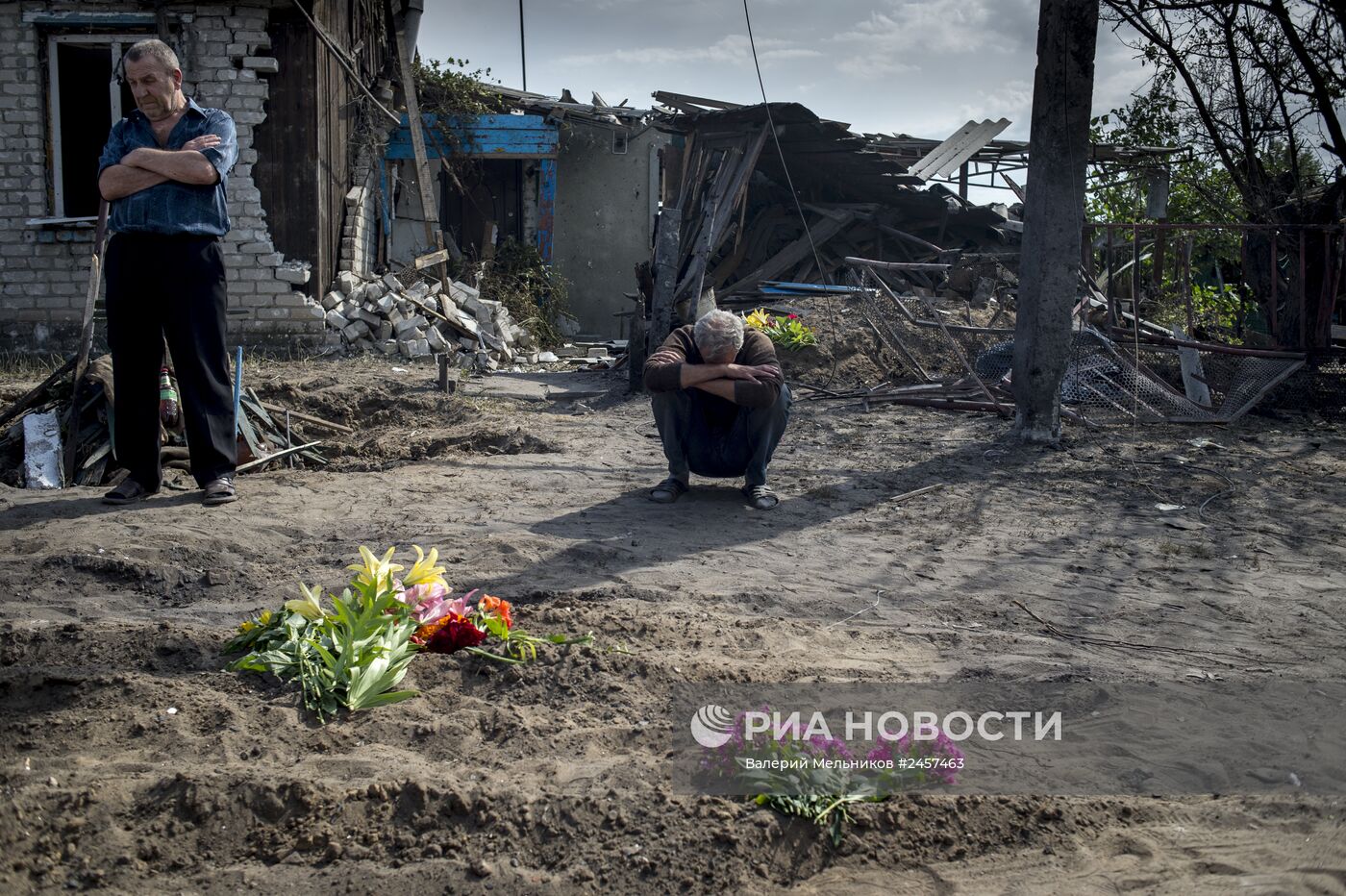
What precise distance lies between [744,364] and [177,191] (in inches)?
116

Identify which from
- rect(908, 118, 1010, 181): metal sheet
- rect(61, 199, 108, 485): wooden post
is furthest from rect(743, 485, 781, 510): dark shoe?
rect(908, 118, 1010, 181): metal sheet

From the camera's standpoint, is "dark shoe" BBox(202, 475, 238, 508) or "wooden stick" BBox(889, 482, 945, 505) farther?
"wooden stick" BBox(889, 482, 945, 505)

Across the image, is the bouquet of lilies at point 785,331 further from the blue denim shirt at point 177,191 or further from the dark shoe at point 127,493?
the dark shoe at point 127,493

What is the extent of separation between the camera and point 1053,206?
712 cm

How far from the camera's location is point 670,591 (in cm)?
421

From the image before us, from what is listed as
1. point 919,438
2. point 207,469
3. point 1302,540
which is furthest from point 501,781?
point 919,438

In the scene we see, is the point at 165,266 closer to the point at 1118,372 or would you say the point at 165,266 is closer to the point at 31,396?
the point at 31,396

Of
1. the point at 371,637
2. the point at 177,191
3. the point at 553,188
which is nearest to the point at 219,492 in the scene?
the point at 177,191

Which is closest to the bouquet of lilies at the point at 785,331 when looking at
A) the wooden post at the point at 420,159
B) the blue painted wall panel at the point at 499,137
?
the wooden post at the point at 420,159

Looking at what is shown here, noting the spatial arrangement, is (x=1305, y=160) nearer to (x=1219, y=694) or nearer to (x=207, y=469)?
(x=1219, y=694)

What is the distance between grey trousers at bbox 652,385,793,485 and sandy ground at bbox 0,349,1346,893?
0.24 m

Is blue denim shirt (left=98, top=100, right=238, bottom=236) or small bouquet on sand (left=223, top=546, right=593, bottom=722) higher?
blue denim shirt (left=98, top=100, right=238, bottom=236)

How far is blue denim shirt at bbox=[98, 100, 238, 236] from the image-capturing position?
4957mm

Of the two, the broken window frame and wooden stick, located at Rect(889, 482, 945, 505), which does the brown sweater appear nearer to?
wooden stick, located at Rect(889, 482, 945, 505)
